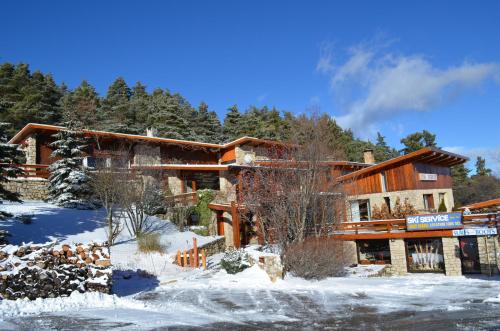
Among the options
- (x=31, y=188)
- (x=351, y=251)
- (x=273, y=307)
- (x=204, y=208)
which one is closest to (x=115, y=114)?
(x=31, y=188)

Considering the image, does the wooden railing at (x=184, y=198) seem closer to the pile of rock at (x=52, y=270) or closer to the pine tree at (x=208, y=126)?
the pile of rock at (x=52, y=270)

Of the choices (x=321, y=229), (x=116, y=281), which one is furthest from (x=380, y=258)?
(x=116, y=281)

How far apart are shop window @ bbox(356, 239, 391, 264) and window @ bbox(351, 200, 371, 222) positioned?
267 inches

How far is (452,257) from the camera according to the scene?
18.5 metres

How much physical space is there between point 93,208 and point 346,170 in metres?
20.8

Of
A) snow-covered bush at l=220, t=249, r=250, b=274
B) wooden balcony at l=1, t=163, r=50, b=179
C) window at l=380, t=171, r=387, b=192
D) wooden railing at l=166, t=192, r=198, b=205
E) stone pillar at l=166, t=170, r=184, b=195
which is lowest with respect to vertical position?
snow-covered bush at l=220, t=249, r=250, b=274

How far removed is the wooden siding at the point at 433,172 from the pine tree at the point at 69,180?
20596mm

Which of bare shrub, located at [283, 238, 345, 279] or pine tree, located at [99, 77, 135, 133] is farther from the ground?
pine tree, located at [99, 77, 135, 133]

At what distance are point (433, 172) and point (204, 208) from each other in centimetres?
1595

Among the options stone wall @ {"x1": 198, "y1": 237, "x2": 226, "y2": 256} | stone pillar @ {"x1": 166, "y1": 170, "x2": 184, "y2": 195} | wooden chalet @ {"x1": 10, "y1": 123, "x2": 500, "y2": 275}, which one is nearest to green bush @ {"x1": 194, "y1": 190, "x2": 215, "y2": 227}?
wooden chalet @ {"x1": 10, "y1": 123, "x2": 500, "y2": 275}

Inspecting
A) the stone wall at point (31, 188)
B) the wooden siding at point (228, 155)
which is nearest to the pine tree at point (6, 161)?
the stone wall at point (31, 188)

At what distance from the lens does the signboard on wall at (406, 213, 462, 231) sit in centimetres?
1853

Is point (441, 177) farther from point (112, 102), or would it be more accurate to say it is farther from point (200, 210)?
point (112, 102)

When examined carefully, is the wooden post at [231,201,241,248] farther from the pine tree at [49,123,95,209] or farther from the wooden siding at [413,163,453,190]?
the wooden siding at [413,163,453,190]
